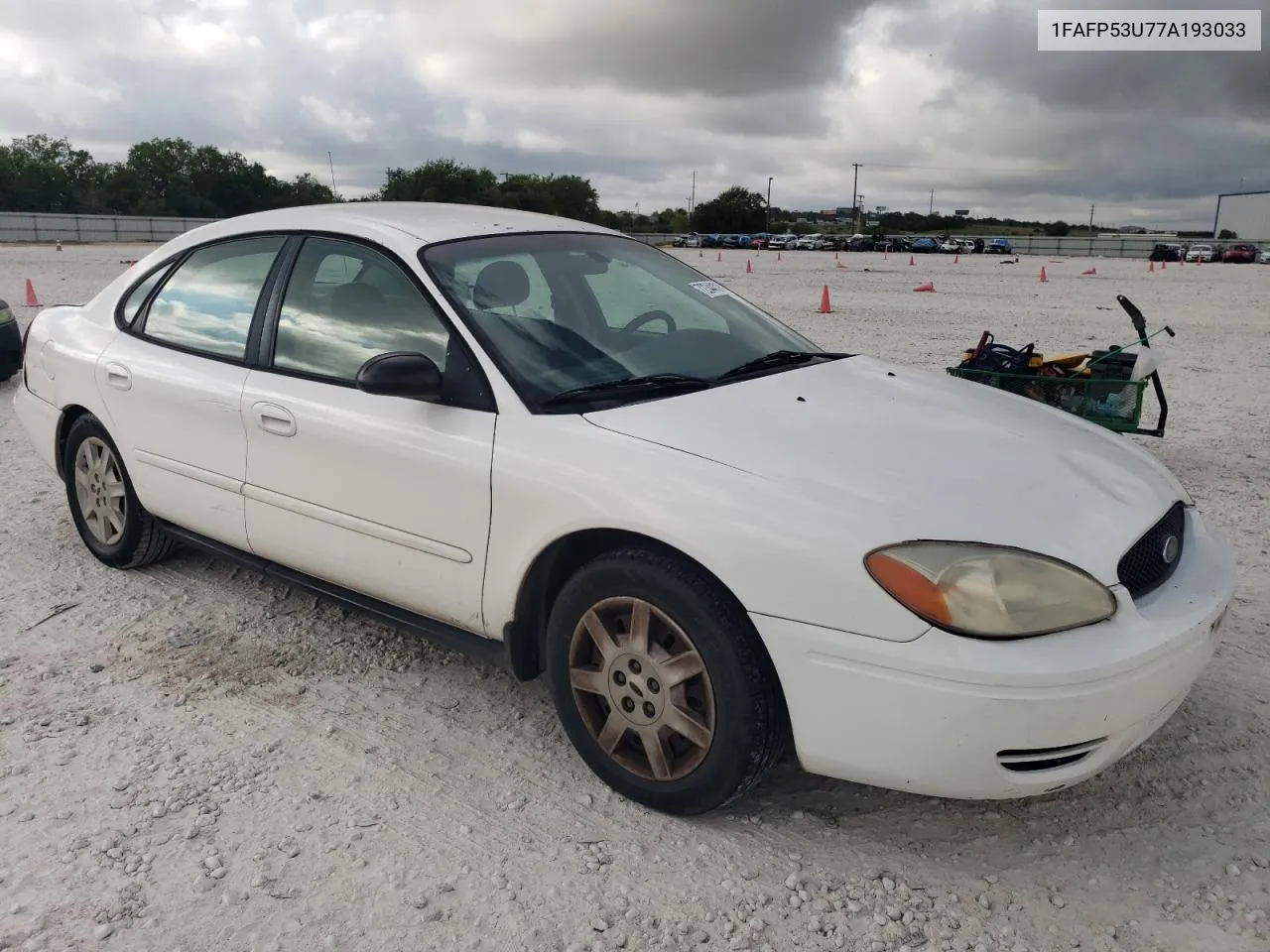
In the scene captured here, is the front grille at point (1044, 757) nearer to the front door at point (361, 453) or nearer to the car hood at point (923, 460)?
the car hood at point (923, 460)

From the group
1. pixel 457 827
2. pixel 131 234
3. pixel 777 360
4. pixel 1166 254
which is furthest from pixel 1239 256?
pixel 131 234

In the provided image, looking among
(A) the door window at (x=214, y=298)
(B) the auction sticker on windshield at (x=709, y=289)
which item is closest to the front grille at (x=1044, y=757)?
(B) the auction sticker on windshield at (x=709, y=289)

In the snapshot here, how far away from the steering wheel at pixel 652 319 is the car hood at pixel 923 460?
44cm

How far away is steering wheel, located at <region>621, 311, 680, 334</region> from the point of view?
130 inches

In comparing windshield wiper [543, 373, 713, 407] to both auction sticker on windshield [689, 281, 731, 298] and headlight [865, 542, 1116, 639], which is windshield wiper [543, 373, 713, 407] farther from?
headlight [865, 542, 1116, 639]

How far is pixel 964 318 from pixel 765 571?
1397cm

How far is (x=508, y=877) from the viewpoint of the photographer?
94.8 inches

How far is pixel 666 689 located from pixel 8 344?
8574mm

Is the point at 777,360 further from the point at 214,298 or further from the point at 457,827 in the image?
the point at 214,298

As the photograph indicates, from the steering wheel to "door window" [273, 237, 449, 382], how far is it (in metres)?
0.68

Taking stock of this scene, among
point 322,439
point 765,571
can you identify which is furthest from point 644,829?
point 322,439

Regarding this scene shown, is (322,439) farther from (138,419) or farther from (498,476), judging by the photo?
(138,419)

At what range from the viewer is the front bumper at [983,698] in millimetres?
2113

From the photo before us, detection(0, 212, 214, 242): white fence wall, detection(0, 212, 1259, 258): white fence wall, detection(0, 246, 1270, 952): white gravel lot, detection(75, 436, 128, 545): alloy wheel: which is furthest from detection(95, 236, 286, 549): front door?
detection(0, 212, 214, 242): white fence wall
